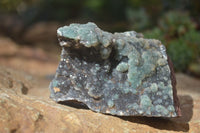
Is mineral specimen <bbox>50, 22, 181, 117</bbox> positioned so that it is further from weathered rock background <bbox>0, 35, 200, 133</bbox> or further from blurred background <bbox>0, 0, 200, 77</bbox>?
blurred background <bbox>0, 0, 200, 77</bbox>

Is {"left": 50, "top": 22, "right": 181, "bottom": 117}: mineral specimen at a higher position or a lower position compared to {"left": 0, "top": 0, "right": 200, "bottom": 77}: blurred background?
lower

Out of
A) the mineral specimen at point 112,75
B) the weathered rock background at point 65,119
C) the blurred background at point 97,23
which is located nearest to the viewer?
the weathered rock background at point 65,119

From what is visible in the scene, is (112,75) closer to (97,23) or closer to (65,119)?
(65,119)

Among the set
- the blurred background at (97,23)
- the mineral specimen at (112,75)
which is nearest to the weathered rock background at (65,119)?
the mineral specimen at (112,75)

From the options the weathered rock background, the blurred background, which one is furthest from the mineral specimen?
the blurred background

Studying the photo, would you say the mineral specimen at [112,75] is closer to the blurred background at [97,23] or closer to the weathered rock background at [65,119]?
the weathered rock background at [65,119]

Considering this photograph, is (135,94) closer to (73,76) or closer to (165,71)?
(165,71)
